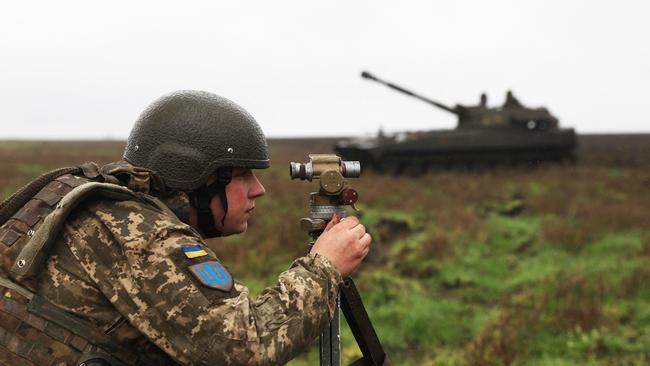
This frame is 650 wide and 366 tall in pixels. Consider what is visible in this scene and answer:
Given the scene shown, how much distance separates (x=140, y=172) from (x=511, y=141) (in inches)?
837

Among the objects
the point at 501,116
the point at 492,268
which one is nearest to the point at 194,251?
the point at 492,268

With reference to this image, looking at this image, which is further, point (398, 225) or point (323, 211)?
point (398, 225)

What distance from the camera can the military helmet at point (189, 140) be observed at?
2.26m

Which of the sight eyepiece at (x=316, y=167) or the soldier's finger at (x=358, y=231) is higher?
the sight eyepiece at (x=316, y=167)

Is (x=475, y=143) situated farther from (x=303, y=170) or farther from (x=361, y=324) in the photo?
(x=303, y=170)

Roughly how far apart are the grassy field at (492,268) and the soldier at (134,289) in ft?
12.5

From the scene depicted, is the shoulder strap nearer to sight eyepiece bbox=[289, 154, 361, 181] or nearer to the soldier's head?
the soldier's head

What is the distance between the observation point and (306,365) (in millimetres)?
5641

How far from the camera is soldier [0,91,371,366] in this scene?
1700mm

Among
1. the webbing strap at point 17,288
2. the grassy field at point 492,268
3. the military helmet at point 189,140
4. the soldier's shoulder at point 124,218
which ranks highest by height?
the military helmet at point 189,140

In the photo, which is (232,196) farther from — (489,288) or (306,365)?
(489,288)

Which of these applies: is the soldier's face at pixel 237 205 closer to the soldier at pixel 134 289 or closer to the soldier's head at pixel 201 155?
the soldier's head at pixel 201 155

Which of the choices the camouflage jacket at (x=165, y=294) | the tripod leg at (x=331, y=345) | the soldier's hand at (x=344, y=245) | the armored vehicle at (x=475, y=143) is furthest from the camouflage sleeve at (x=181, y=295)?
the armored vehicle at (x=475, y=143)

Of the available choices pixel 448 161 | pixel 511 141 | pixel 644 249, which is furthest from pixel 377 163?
pixel 644 249
